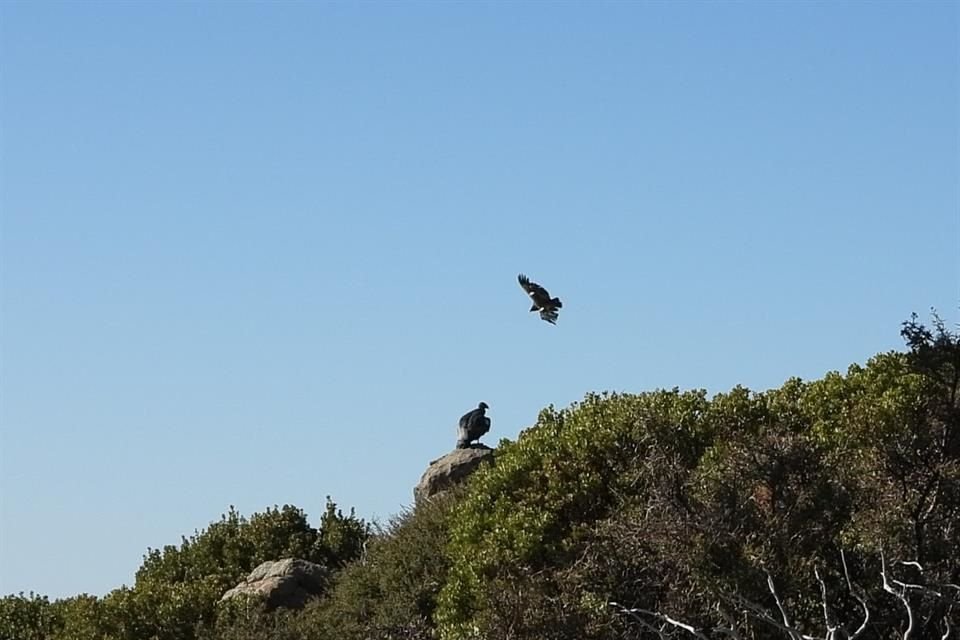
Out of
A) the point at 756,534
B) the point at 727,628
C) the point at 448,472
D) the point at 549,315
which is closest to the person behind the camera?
the point at 756,534

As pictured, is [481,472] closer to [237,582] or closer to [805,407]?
[805,407]

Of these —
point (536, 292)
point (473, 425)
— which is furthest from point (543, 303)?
point (473, 425)

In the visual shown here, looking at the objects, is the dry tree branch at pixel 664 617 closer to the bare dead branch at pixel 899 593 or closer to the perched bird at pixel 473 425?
the bare dead branch at pixel 899 593

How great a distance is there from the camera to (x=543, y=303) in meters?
26.6

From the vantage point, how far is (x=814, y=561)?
22.7 meters

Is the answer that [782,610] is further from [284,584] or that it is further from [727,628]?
[284,584]

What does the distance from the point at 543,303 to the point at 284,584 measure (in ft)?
28.2

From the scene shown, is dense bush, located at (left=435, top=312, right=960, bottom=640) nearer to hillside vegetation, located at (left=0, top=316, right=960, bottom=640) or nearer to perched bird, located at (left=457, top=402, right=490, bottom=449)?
hillside vegetation, located at (left=0, top=316, right=960, bottom=640)

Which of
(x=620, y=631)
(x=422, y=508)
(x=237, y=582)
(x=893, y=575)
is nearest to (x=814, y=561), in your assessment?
(x=893, y=575)

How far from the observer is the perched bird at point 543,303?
86.6 feet

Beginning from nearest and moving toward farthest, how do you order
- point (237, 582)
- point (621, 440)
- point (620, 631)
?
point (620, 631) < point (621, 440) < point (237, 582)

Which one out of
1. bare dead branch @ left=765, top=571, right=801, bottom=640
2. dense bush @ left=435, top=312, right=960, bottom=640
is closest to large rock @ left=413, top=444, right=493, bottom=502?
dense bush @ left=435, top=312, right=960, bottom=640

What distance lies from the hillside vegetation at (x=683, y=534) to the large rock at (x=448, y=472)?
103cm

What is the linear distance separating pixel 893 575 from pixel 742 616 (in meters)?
1.83
